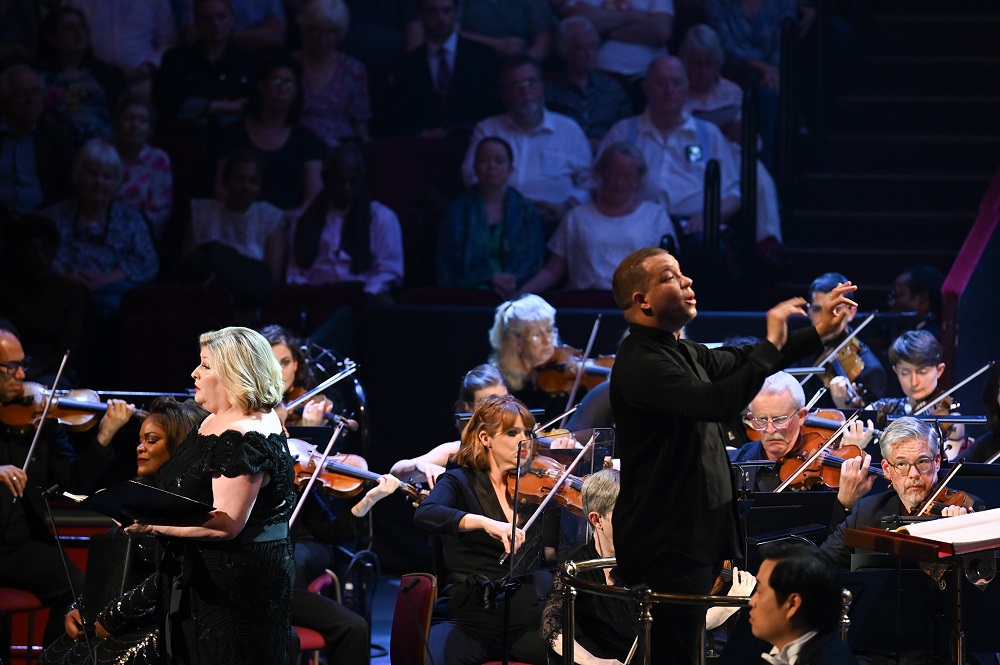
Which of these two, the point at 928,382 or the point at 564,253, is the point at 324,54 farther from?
the point at 928,382

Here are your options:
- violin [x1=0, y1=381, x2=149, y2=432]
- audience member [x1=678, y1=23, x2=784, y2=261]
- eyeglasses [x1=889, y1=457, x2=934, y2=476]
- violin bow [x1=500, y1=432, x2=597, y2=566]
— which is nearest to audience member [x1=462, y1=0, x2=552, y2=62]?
audience member [x1=678, y1=23, x2=784, y2=261]

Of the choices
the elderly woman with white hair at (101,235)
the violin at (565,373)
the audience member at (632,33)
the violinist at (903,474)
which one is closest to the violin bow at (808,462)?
the violinist at (903,474)

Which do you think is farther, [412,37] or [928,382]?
[412,37]

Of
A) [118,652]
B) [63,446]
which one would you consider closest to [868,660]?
[118,652]

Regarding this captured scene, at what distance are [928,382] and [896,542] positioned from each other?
A: 319cm

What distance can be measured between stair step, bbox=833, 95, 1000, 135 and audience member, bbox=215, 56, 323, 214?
3.75 m

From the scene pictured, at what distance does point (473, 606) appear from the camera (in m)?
4.28

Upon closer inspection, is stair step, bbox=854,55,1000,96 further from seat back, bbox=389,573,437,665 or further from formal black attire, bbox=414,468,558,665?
seat back, bbox=389,573,437,665

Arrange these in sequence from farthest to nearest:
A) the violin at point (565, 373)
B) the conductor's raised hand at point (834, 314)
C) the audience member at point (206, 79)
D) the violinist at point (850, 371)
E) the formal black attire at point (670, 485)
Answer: the audience member at point (206, 79) → the violin at point (565, 373) → the violinist at point (850, 371) → the formal black attire at point (670, 485) → the conductor's raised hand at point (834, 314)

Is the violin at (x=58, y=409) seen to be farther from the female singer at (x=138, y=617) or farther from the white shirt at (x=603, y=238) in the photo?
the white shirt at (x=603, y=238)

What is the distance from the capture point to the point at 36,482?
5215 millimetres

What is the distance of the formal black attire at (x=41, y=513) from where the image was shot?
5027 millimetres

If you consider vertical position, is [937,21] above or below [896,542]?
above

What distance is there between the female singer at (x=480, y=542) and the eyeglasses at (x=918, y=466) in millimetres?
1199
